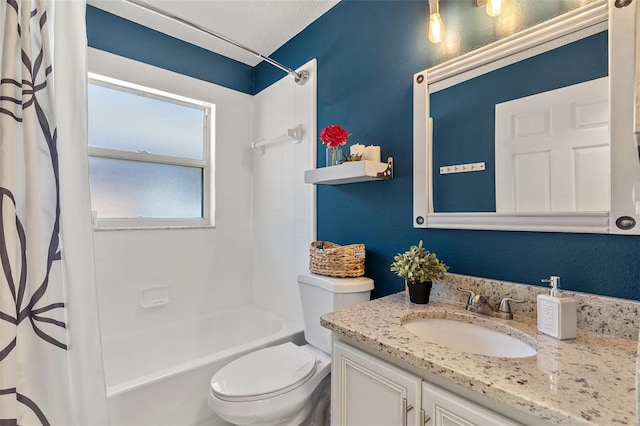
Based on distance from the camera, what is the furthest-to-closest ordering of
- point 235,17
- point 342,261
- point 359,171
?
point 235,17 → point 342,261 → point 359,171

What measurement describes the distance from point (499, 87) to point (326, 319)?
1.05 metres

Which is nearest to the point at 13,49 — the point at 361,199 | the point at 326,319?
the point at 326,319

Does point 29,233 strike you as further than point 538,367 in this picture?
Yes

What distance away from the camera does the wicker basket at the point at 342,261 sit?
1.47 meters

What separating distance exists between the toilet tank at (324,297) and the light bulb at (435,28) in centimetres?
110

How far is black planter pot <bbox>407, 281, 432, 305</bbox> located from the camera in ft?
3.75

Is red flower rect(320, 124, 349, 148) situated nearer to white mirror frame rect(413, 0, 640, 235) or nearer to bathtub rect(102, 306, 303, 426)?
white mirror frame rect(413, 0, 640, 235)

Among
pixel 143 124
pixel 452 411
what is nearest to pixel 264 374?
pixel 452 411

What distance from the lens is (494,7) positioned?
3.49 ft

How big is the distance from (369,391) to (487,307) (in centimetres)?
50

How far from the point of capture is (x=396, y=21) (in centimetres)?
143

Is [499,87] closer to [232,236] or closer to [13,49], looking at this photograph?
[13,49]

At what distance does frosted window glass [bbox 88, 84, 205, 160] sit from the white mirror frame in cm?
181

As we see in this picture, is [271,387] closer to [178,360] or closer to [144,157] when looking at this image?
[178,360]
